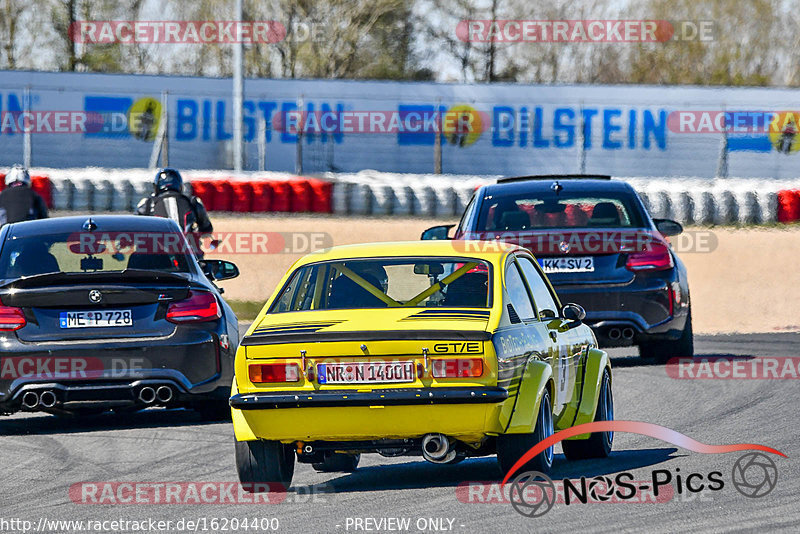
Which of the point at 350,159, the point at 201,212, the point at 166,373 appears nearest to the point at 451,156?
the point at 350,159

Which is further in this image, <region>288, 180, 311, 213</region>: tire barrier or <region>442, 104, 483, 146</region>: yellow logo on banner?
<region>442, 104, 483, 146</region>: yellow logo on banner

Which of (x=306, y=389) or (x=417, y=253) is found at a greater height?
(x=417, y=253)

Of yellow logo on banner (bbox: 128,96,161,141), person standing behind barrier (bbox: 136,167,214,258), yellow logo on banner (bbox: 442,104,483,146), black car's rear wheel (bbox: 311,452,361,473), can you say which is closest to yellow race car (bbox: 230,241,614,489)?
black car's rear wheel (bbox: 311,452,361,473)

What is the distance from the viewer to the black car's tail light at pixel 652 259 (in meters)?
12.0

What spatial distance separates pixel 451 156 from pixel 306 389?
28.4 meters

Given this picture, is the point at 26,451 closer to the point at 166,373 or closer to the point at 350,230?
the point at 166,373

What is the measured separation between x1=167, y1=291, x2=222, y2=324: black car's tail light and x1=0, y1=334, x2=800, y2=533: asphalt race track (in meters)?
0.73

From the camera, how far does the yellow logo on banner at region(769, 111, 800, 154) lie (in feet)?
114

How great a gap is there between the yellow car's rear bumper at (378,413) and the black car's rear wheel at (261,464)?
21 centimetres

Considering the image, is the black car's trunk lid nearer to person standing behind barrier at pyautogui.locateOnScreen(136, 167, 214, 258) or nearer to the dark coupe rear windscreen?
the dark coupe rear windscreen

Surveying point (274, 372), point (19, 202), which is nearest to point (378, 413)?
point (274, 372)

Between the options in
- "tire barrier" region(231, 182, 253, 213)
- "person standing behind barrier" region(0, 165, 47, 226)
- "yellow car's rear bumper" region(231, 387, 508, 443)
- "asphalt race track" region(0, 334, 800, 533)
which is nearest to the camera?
"asphalt race track" region(0, 334, 800, 533)

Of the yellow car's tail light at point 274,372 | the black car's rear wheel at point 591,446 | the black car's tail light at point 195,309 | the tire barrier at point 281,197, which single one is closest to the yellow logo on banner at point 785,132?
the tire barrier at point 281,197

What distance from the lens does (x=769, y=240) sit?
26.4 metres
